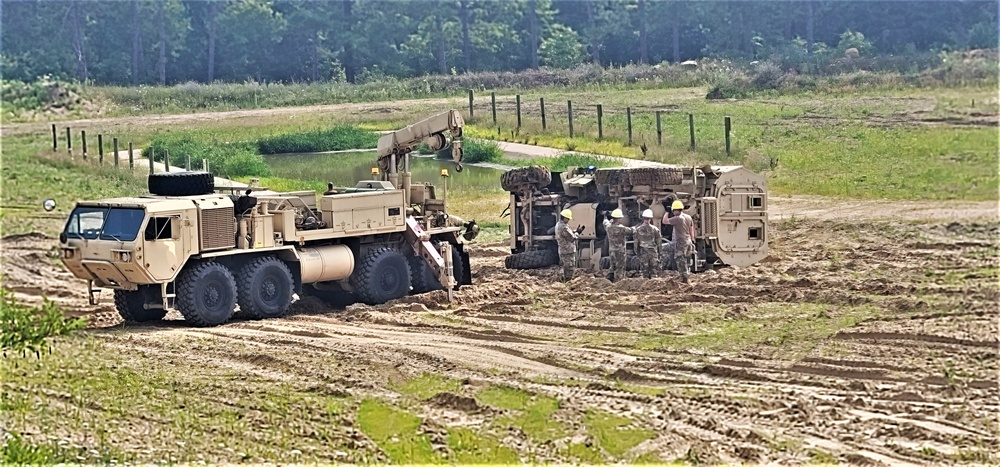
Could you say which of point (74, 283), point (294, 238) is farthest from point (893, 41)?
point (74, 283)

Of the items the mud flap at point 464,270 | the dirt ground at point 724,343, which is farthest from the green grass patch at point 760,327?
the mud flap at point 464,270

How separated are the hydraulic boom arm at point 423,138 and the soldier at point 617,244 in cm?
220

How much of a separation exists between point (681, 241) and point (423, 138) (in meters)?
3.73

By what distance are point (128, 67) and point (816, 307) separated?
1676 inches

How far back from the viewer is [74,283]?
74.6 ft

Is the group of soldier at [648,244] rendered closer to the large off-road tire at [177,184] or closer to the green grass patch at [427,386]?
the large off-road tire at [177,184]

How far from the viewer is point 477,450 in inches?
483

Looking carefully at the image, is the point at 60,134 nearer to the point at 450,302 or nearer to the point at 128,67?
the point at 128,67

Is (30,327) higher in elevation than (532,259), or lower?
higher

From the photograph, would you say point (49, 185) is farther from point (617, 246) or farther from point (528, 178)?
point (617, 246)

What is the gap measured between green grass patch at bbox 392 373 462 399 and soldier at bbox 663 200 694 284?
6.68 meters

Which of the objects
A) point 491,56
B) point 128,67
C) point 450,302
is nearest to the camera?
point 450,302

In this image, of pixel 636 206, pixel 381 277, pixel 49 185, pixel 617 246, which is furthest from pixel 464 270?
pixel 49 185

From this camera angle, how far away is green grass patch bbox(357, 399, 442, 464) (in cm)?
1216
